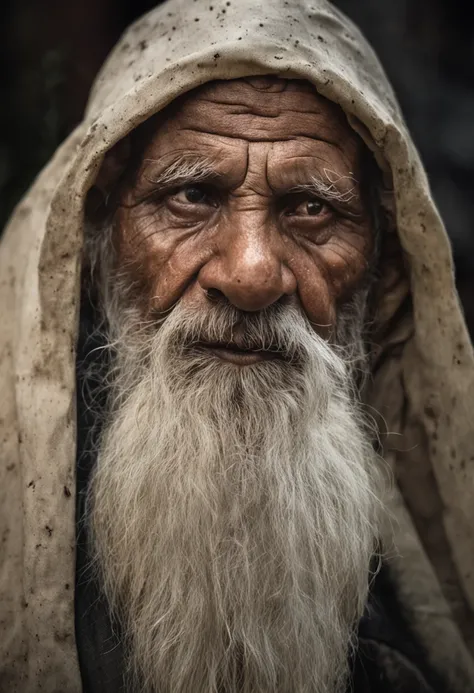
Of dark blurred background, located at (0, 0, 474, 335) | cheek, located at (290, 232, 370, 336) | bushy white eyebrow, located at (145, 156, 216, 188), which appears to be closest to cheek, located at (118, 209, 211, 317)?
bushy white eyebrow, located at (145, 156, 216, 188)

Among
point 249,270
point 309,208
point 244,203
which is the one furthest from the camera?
point 309,208

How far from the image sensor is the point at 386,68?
10.7 ft

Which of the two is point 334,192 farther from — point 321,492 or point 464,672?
point 464,672

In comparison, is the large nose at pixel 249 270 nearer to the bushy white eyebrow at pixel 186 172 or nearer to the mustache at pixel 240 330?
the mustache at pixel 240 330

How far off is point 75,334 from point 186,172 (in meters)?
0.43

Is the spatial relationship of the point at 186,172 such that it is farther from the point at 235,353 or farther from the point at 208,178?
the point at 235,353

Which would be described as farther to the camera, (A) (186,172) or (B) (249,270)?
(A) (186,172)

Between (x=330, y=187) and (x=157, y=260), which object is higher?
(x=330, y=187)

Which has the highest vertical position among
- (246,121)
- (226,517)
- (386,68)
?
(386,68)

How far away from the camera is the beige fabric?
1574 mm

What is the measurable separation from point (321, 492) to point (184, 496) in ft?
1.04

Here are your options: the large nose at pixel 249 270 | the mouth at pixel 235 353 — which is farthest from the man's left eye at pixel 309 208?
the mouth at pixel 235 353

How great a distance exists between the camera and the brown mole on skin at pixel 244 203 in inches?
63.1

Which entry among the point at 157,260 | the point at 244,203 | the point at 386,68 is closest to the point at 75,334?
the point at 157,260
